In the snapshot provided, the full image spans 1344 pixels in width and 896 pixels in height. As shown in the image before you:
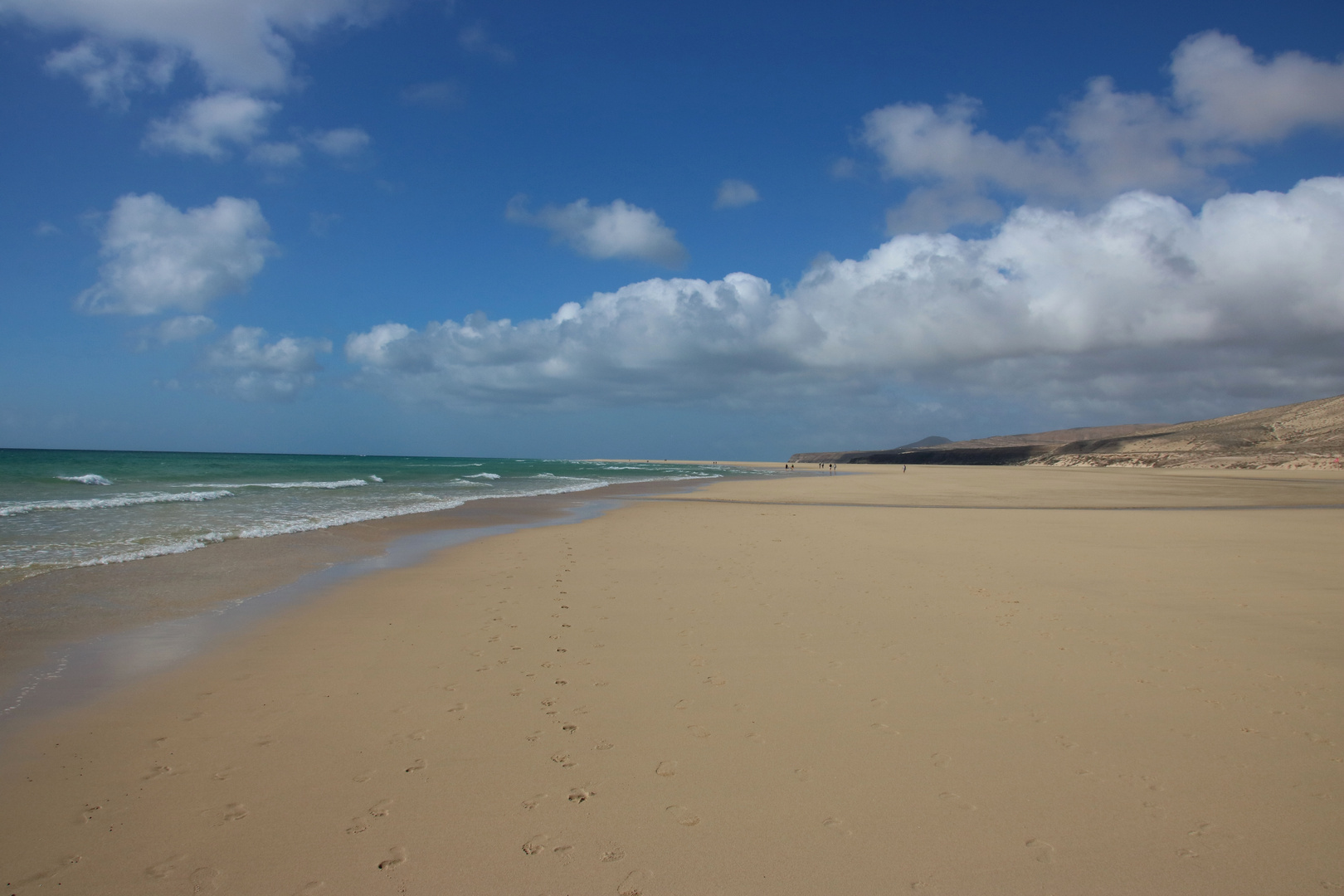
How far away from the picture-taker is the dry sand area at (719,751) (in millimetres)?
3400

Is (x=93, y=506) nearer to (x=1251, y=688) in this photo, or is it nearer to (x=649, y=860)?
(x=649, y=860)

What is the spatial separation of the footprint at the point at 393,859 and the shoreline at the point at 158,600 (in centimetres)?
381

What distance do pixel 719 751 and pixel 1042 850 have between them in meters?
1.99

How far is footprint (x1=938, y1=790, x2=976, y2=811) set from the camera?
389cm

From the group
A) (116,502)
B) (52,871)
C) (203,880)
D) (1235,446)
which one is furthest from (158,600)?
(1235,446)

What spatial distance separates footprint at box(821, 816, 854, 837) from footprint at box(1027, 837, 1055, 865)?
0.95 metres

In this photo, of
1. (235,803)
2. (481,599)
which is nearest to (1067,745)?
(235,803)

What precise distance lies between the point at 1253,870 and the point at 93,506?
29002mm

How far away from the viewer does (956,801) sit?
3947 mm

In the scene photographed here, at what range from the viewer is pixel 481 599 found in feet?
30.9

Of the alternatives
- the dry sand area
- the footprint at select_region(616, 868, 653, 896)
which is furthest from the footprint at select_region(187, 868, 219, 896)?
the footprint at select_region(616, 868, 653, 896)

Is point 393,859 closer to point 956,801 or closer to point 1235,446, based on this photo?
point 956,801

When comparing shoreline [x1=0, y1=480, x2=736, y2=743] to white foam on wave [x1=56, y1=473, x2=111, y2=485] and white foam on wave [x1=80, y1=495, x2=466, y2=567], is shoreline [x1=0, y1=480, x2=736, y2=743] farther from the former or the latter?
white foam on wave [x1=56, y1=473, x2=111, y2=485]

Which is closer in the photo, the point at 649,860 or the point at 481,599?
the point at 649,860
